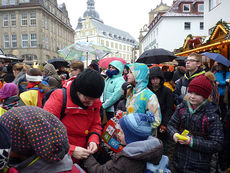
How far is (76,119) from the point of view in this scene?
205cm

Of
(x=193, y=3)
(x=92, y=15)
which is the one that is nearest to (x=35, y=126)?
(x=193, y=3)

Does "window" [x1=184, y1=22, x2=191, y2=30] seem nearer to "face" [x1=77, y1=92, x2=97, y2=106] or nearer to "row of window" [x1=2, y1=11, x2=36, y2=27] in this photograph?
"row of window" [x1=2, y1=11, x2=36, y2=27]

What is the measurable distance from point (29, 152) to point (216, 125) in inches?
86.6

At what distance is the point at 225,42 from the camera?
25.1 feet

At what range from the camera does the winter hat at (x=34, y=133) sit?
1.18 meters

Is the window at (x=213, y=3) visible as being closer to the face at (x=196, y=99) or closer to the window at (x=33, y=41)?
the face at (x=196, y=99)

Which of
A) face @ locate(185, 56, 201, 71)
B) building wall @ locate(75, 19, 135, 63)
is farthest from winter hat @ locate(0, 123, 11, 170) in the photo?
building wall @ locate(75, 19, 135, 63)

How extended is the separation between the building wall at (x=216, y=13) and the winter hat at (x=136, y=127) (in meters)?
13.6

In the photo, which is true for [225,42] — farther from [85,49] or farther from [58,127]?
[58,127]

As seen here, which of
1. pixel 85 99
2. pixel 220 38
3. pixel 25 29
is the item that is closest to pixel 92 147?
pixel 85 99

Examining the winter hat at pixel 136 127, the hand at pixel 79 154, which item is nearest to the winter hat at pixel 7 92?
the hand at pixel 79 154

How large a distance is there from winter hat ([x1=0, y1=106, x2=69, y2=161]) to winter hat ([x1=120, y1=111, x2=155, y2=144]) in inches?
29.8

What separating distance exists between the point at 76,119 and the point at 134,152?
74 centimetres

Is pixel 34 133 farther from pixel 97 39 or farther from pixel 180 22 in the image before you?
pixel 97 39
